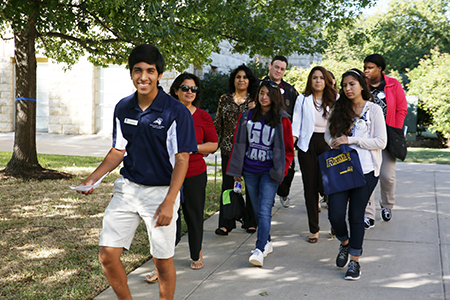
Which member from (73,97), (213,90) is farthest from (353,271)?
(73,97)

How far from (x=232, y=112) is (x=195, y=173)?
134 centimetres

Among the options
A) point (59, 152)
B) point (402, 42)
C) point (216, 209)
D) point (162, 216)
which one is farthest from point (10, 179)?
point (402, 42)

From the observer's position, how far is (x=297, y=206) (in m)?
7.17

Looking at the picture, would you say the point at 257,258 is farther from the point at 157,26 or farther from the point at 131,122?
the point at 157,26

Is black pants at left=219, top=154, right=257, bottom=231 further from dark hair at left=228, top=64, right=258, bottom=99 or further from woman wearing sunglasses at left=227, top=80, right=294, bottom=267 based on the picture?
dark hair at left=228, top=64, right=258, bottom=99

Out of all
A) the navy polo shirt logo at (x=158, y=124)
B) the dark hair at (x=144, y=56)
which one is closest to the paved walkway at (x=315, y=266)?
the navy polo shirt logo at (x=158, y=124)

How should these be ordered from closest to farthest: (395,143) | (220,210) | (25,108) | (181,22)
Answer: (220,210) < (395,143) < (181,22) < (25,108)

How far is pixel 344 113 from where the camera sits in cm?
435

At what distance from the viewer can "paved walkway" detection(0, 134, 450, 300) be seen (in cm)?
375

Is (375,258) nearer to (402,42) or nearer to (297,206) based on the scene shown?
(297,206)

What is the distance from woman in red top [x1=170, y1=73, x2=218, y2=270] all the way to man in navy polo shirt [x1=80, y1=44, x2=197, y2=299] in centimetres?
126

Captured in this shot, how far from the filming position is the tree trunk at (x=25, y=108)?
877 centimetres

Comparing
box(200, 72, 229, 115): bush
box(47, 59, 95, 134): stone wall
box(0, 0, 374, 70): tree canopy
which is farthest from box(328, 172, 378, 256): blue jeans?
box(47, 59, 95, 134): stone wall

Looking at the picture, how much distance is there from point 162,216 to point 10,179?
6.63 metres
